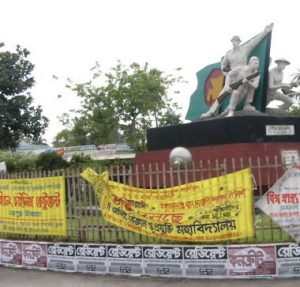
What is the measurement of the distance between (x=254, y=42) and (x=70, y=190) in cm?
972

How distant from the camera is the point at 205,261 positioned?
7.48m

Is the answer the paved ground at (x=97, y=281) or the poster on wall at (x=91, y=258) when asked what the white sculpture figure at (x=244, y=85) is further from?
the paved ground at (x=97, y=281)

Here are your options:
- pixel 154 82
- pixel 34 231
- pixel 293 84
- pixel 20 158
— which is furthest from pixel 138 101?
pixel 34 231

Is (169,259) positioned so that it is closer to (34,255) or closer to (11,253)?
(34,255)

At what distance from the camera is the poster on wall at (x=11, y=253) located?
941 cm

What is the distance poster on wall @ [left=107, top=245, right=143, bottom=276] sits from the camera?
7988 mm

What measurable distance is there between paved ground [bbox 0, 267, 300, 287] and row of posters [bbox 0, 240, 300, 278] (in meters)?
0.12

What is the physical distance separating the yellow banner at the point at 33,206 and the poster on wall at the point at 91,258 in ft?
1.89

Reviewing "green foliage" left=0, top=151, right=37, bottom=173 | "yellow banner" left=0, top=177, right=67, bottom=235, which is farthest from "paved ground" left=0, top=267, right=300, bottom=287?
"green foliage" left=0, top=151, right=37, bottom=173

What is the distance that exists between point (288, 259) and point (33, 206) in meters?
4.64

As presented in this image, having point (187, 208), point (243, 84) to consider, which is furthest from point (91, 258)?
point (243, 84)

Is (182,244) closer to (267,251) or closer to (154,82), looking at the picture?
(267,251)

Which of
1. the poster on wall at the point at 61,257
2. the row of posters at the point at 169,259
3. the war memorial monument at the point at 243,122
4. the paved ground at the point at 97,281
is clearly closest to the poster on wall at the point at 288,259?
the row of posters at the point at 169,259

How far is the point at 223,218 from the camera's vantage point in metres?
7.48
